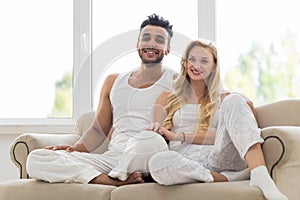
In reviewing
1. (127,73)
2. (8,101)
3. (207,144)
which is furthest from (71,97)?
(207,144)

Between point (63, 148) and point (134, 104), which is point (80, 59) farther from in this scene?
point (63, 148)

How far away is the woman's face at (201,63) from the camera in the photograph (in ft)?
8.41

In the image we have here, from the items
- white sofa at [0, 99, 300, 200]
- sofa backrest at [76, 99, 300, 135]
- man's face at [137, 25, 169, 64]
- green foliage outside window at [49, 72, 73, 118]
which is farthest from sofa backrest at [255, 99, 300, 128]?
green foliage outside window at [49, 72, 73, 118]

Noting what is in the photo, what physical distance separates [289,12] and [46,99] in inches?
66.5

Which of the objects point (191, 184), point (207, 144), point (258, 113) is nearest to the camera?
point (191, 184)

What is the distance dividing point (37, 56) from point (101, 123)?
1.16m

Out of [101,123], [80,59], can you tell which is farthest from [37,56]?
[101,123]

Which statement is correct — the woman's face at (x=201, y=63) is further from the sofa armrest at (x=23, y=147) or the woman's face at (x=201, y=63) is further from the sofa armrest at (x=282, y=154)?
the sofa armrest at (x=23, y=147)

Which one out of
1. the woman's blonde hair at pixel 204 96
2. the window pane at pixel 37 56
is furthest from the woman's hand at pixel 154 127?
the window pane at pixel 37 56

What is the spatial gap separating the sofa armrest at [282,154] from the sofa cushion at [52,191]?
62cm

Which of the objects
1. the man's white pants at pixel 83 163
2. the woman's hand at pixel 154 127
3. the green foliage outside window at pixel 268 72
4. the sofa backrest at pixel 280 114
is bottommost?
the man's white pants at pixel 83 163

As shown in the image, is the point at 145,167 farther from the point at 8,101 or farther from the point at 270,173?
the point at 8,101

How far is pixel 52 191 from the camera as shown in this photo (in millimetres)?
2191

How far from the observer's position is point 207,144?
246 cm
